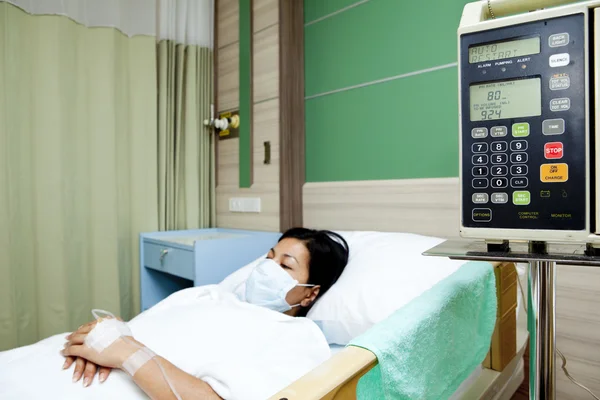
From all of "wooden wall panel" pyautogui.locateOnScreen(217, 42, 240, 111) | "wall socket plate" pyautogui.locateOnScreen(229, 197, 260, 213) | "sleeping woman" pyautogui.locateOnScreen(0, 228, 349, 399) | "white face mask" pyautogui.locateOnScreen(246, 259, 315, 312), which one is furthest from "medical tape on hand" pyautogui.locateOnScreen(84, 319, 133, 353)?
"wooden wall panel" pyautogui.locateOnScreen(217, 42, 240, 111)

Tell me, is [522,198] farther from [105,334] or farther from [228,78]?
[228,78]

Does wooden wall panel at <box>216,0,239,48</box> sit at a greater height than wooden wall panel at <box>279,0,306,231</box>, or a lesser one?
greater

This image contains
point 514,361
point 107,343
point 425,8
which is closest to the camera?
point 107,343

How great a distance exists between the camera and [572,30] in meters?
0.55

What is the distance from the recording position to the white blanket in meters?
0.71

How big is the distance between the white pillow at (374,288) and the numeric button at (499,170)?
0.53 m

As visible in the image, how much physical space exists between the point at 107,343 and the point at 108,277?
1164mm

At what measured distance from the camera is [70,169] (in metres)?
1.78

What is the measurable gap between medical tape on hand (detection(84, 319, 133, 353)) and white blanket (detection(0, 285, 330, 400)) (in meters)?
0.05

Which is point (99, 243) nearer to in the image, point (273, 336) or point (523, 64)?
point (273, 336)

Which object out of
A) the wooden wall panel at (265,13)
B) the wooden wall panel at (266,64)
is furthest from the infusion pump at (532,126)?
the wooden wall panel at (265,13)

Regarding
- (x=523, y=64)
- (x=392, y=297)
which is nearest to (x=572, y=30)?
(x=523, y=64)

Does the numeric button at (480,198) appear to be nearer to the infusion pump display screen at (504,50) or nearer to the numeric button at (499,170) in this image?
the numeric button at (499,170)

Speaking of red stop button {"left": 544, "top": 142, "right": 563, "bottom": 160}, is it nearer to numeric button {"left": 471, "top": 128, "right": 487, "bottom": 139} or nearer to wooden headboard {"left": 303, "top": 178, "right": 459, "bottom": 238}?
numeric button {"left": 471, "top": 128, "right": 487, "bottom": 139}
